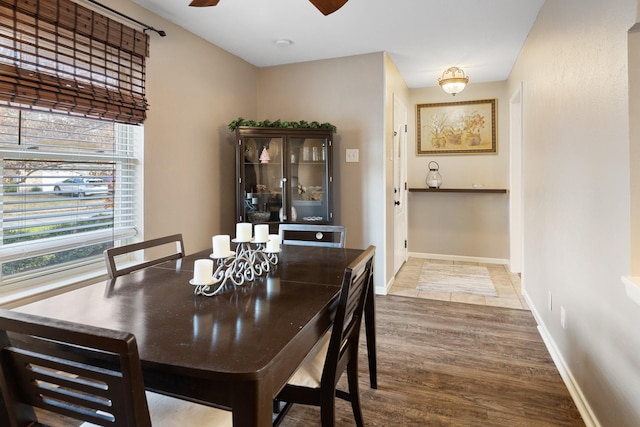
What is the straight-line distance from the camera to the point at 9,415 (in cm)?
91

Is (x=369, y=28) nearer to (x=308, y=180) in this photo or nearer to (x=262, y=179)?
(x=308, y=180)

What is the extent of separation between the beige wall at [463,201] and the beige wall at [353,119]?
5.57ft

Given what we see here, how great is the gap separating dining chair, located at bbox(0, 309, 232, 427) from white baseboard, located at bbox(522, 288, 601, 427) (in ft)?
6.36

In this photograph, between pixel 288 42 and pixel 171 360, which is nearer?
pixel 171 360

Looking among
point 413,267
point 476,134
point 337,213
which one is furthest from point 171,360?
point 476,134

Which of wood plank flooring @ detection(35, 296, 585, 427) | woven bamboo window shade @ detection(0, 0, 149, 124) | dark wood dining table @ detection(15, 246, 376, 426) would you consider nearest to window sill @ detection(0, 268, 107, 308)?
wood plank flooring @ detection(35, 296, 585, 427)

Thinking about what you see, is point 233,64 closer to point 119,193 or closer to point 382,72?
point 382,72

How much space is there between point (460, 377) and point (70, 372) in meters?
2.01

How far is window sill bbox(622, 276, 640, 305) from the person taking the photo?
1194 millimetres

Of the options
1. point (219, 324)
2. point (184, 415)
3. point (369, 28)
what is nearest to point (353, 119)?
point (369, 28)

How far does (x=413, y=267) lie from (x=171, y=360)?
427 centimetres

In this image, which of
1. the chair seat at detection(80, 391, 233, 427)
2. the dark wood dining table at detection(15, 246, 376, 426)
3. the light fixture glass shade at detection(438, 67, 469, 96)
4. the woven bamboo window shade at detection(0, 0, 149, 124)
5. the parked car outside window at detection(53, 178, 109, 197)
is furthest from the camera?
the light fixture glass shade at detection(438, 67, 469, 96)

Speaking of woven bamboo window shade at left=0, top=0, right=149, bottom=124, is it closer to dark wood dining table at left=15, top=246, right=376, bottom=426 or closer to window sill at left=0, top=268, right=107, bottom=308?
window sill at left=0, top=268, right=107, bottom=308

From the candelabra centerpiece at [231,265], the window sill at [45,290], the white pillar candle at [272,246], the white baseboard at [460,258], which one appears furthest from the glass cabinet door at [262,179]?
the white baseboard at [460,258]
